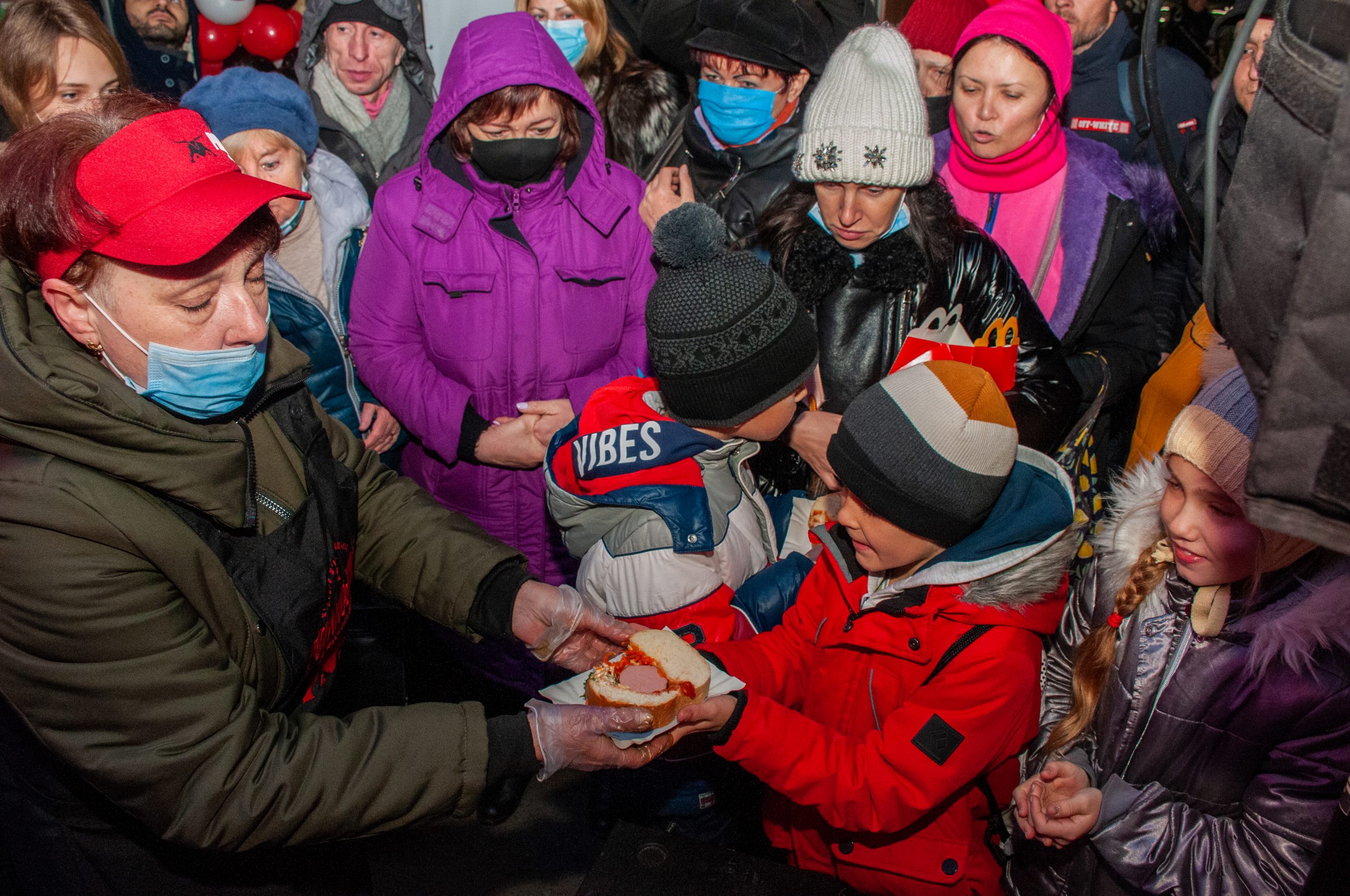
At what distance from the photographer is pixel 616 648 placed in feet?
7.76

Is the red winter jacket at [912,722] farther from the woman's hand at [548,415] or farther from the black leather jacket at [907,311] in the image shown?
the woman's hand at [548,415]

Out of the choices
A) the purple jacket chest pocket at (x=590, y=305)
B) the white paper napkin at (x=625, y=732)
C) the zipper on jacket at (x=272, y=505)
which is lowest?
the white paper napkin at (x=625, y=732)

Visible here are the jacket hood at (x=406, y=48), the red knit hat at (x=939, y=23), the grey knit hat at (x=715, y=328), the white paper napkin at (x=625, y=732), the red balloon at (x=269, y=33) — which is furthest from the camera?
the red balloon at (x=269, y=33)

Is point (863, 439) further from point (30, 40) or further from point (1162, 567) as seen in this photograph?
point (30, 40)

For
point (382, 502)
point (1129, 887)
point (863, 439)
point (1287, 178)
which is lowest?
point (1129, 887)

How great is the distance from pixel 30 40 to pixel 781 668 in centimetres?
352

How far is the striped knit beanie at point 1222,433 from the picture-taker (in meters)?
1.62

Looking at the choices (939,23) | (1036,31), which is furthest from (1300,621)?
(939,23)

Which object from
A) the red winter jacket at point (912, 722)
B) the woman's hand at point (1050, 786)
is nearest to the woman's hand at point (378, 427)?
the red winter jacket at point (912, 722)

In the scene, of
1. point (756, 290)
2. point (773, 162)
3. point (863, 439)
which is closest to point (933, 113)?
point (773, 162)

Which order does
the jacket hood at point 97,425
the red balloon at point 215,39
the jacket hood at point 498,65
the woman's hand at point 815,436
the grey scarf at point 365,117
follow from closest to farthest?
1. the jacket hood at point 97,425
2. the woman's hand at point 815,436
3. the jacket hood at point 498,65
4. the grey scarf at point 365,117
5. the red balloon at point 215,39

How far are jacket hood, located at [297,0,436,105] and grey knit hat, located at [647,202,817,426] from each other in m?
2.94

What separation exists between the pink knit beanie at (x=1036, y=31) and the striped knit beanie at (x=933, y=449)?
179cm

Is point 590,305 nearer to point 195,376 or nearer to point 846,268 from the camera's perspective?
point 846,268
